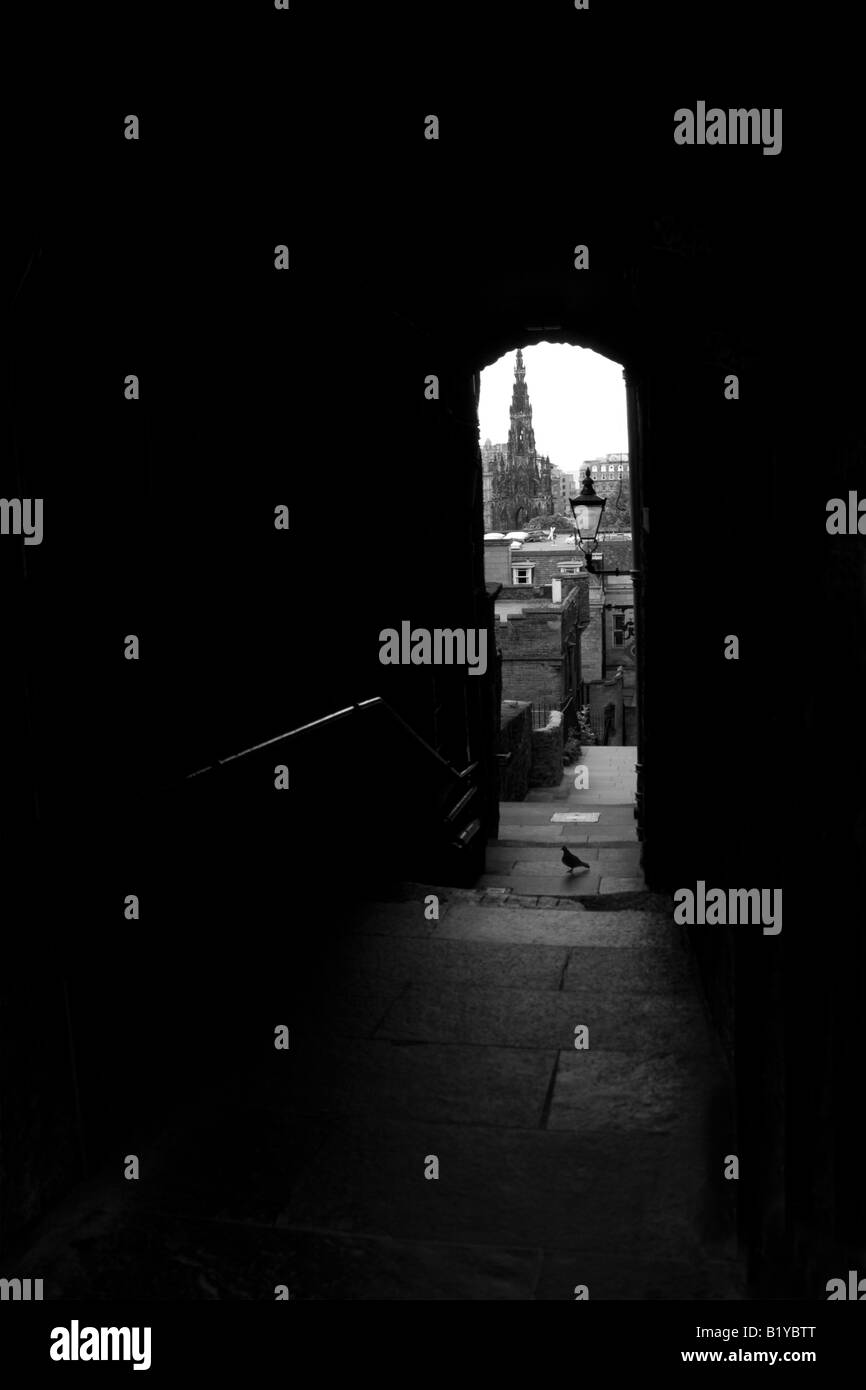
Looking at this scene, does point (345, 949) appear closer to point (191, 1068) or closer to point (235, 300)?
point (191, 1068)

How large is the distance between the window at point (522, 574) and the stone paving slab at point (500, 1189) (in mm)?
48773

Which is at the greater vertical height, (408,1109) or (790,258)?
(790,258)

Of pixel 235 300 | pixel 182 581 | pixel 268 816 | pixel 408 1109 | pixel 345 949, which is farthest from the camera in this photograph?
pixel 345 949

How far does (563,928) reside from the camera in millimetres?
6555

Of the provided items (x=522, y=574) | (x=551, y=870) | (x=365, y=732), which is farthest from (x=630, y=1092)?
(x=522, y=574)

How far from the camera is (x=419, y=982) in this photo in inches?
215

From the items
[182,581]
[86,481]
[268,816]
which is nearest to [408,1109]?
[268,816]

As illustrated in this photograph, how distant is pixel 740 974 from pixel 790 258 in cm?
184

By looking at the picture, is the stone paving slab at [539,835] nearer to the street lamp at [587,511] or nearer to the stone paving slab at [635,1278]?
the street lamp at [587,511]

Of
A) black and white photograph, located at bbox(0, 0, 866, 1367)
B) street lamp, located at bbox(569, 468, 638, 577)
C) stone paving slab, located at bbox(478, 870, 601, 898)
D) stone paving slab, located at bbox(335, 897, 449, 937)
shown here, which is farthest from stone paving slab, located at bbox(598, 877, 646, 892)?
street lamp, located at bbox(569, 468, 638, 577)
